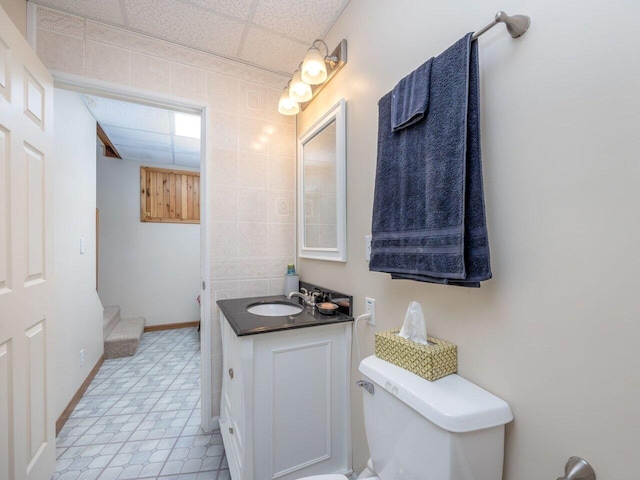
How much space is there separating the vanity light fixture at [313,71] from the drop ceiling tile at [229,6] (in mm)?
369

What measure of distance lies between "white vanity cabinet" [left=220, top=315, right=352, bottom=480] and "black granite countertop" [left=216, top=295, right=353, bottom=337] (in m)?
0.03

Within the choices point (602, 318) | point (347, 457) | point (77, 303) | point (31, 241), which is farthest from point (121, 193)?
point (602, 318)

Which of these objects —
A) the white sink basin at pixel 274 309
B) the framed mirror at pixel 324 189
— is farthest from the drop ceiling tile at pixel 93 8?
the white sink basin at pixel 274 309

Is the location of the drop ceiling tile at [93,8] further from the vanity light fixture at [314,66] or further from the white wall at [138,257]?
the white wall at [138,257]

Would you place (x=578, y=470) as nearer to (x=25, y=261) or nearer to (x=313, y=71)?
(x=313, y=71)

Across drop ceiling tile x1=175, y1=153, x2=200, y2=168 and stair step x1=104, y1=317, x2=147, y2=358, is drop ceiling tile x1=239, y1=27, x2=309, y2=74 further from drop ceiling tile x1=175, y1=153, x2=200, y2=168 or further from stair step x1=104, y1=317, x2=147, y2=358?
stair step x1=104, y1=317, x2=147, y2=358

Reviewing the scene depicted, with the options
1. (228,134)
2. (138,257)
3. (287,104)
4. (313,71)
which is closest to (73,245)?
(228,134)

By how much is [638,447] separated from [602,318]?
0.22 m

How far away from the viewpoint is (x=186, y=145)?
323 centimetres

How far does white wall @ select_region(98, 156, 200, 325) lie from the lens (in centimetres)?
358

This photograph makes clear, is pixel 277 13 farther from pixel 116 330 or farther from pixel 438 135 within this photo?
pixel 116 330

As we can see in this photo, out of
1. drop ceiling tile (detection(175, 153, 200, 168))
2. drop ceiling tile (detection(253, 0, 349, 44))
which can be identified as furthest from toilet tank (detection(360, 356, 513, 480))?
drop ceiling tile (detection(175, 153, 200, 168))

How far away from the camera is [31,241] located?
1.23 meters

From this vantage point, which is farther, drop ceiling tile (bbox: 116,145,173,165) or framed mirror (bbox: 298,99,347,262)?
drop ceiling tile (bbox: 116,145,173,165)
